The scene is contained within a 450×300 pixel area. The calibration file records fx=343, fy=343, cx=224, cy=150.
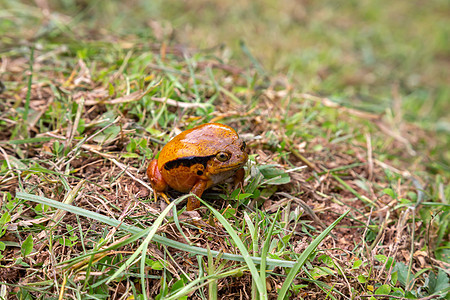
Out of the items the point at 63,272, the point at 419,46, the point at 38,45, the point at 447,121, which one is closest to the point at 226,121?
the point at 63,272

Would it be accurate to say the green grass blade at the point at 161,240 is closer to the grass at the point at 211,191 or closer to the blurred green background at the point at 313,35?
the grass at the point at 211,191

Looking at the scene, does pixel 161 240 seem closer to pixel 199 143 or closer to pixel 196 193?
pixel 196 193

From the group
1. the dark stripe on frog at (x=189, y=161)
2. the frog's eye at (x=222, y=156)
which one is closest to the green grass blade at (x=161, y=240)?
the dark stripe on frog at (x=189, y=161)

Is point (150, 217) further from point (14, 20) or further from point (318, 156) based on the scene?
point (14, 20)

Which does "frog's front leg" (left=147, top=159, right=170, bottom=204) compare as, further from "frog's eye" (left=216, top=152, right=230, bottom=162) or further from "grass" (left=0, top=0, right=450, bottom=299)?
"frog's eye" (left=216, top=152, right=230, bottom=162)

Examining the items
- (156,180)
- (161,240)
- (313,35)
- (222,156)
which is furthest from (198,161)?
(313,35)
